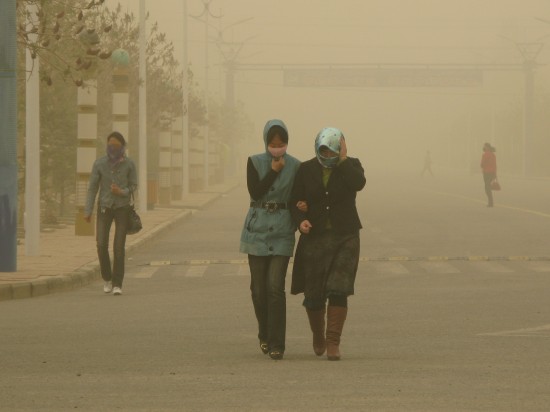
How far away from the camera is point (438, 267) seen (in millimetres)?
22688

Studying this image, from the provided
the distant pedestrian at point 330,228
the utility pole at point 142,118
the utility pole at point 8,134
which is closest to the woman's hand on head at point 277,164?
the distant pedestrian at point 330,228

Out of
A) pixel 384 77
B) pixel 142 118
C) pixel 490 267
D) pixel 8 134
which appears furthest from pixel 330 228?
pixel 384 77

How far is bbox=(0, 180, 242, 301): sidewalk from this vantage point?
18719 millimetres

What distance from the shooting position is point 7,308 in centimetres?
1698

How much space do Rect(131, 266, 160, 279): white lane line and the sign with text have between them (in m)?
114

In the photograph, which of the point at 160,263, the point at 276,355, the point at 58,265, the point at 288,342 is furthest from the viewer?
the point at 160,263

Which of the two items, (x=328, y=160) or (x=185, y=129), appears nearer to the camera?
(x=328, y=160)

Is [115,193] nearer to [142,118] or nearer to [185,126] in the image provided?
[142,118]

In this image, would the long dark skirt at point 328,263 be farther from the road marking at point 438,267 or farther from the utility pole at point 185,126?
the utility pole at point 185,126

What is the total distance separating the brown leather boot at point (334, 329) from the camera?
1200 centimetres

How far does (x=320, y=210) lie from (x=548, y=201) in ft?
130

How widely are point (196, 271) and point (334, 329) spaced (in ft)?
34.3

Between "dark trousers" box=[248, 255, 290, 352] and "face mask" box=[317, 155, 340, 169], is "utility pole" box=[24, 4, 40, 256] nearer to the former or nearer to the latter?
"dark trousers" box=[248, 255, 290, 352]

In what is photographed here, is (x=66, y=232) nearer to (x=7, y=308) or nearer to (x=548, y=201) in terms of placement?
(x=7, y=308)
